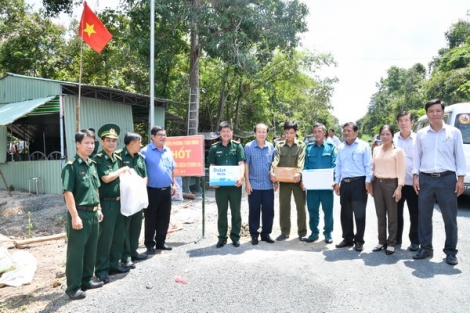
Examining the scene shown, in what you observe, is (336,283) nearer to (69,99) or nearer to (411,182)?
(411,182)

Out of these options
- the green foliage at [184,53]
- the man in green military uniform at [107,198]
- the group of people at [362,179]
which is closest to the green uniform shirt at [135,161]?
the man in green military uniform at [107,198]

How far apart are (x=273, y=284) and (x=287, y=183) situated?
1951 millimetres

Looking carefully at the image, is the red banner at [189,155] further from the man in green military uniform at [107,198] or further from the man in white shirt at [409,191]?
the man in white shirt at [409,191]

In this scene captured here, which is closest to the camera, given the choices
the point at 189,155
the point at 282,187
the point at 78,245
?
the point at 78,245

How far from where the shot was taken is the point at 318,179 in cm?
513

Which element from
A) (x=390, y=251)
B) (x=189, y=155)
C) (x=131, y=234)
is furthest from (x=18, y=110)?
(x=390, y=251)

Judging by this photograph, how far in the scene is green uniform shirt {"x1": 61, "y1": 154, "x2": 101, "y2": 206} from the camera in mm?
3488

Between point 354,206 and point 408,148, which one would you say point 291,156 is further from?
point 408,148

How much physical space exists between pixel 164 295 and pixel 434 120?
375 centimetres

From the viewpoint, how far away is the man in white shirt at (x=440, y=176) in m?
4.23

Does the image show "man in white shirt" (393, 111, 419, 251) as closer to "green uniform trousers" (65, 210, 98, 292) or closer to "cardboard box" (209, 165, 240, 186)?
"cardboard box" (209, 165, 240, 186)

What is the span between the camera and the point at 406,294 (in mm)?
3467

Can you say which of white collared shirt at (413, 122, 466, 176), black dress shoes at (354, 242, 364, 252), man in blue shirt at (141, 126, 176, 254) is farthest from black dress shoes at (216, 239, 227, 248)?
white collared shirt at (413, 122, 466, 176)

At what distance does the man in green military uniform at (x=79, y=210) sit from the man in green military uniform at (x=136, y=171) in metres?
0.73
